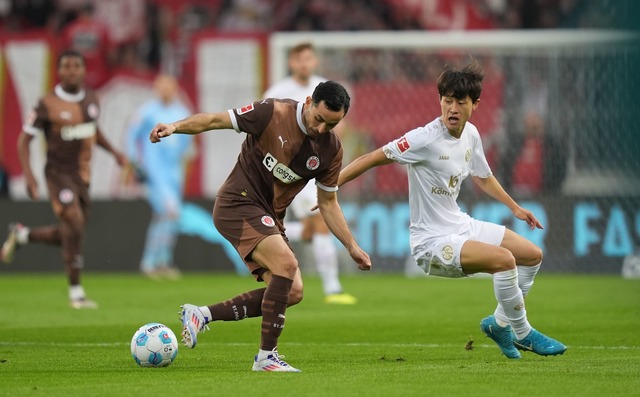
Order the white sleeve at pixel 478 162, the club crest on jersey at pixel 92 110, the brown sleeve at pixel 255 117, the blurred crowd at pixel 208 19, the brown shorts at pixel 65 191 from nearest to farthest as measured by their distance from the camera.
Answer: the brown sleeve at pixel 255 117, the white sleeve at pixel 478 162, the brown shorts at pixel 65 191, the club crest on jersey at pixel 92 110, the blurred crowd at pixel 208 19

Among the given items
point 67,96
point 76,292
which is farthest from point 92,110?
point 76,292

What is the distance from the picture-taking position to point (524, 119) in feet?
58.6

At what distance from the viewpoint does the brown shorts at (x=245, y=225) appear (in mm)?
7727

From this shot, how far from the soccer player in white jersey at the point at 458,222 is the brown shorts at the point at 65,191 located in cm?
553

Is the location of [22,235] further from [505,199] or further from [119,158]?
[505,199]

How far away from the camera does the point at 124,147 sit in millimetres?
20375

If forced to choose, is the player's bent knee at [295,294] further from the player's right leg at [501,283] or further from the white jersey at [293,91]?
the white jersey at [293,91]

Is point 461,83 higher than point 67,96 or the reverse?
the reverse

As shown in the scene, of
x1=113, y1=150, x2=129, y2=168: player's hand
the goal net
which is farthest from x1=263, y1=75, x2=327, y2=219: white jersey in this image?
the goal net

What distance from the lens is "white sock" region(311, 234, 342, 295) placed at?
13062 millimetres

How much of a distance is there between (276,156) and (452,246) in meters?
1.30

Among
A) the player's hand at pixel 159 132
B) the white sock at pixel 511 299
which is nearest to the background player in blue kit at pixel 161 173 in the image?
the white sock at pixel 511 299

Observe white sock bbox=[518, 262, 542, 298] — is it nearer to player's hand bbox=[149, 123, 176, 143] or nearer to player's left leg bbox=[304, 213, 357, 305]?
player's hand bbox=[149, 123, 176, 143]

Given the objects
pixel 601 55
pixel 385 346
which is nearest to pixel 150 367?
pixel 385 346
